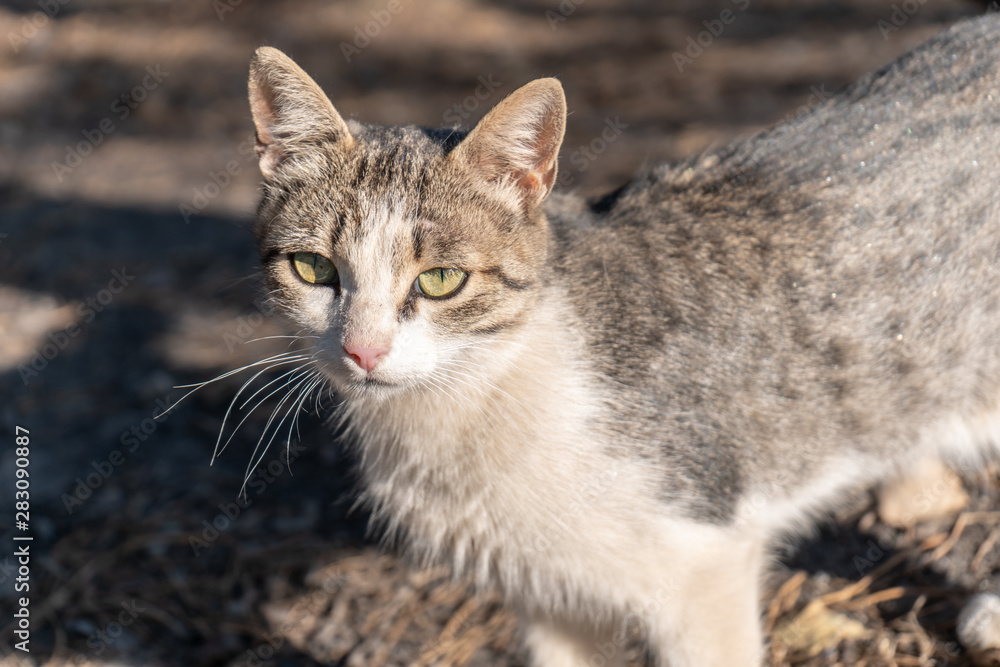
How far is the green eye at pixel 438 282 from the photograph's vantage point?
231cm

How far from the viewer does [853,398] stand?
288 centimetres

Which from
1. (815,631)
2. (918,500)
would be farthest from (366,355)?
(918,500)

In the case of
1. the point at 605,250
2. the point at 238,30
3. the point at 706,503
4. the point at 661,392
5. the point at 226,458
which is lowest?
the point at 226,458

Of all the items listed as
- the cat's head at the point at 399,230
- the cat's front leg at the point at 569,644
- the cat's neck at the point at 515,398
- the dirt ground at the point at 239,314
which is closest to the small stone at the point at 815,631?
the dirt ground at the point at 239,314

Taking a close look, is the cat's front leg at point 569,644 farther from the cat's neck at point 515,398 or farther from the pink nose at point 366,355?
the pink nose at point 366,355

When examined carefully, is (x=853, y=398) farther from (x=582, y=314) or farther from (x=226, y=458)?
(x=226, y=458)

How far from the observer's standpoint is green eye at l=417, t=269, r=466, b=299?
2.31m

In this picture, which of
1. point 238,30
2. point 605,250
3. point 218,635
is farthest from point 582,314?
point 238,30

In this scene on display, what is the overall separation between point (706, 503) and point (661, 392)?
0.37 meters

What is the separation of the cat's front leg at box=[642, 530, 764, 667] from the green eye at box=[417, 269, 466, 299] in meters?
1.09

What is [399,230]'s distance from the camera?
2273 mm

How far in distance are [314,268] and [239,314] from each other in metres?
3.05

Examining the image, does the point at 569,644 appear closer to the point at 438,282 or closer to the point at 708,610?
the point at 708,610

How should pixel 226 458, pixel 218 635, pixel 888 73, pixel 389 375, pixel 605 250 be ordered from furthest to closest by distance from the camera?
1. pixel 226 458
2. pixel 218 635
3. pixel 888 73
4. pixel 605 250
5. pixel 389 375
